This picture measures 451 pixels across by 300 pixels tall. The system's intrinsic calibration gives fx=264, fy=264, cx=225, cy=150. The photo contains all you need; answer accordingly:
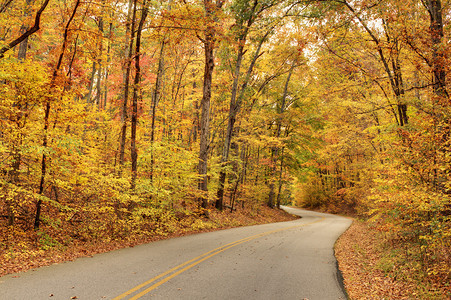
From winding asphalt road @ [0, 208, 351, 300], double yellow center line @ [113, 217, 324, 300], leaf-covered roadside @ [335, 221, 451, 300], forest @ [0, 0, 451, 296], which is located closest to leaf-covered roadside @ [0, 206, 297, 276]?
forest @ [0, 0, 451, 296]

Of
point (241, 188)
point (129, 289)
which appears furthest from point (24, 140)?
point (241, 188)

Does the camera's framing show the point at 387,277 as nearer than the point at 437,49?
Yes

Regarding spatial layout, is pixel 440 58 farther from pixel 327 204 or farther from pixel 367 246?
pixel 327 204

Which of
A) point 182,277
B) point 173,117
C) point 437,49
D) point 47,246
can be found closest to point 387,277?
point 182,277

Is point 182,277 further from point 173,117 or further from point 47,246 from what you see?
point 173,117

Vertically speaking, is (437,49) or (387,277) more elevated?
(437,49)

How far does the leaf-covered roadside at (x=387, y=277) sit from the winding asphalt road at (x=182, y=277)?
46 cm

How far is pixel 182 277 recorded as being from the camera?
577 cm

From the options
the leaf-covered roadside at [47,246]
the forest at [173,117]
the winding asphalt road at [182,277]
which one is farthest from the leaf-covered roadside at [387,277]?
the leaf-covered roadside at [47,246]

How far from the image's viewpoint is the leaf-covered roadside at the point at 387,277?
544cm

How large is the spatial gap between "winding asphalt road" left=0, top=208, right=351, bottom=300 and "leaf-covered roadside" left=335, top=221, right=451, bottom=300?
1.50ft

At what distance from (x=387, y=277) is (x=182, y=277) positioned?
5.12 m

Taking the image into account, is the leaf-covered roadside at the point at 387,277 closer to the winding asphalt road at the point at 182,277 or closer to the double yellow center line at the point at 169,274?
the winding asphalt road at the point at 182,277

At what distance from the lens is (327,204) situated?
4075 centimetres
